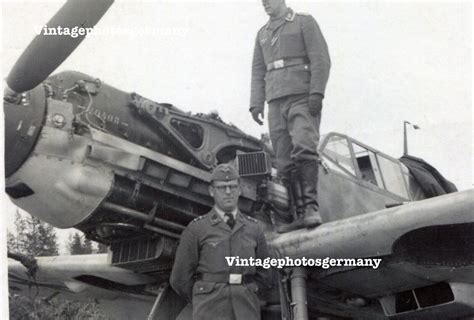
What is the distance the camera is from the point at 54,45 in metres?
3.40

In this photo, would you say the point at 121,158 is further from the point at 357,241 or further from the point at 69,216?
the point at 357,241

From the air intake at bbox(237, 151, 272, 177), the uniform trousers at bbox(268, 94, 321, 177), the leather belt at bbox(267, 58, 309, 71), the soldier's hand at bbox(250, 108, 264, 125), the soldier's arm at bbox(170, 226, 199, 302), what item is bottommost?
the soldier's arm at bbox(170, 226, 199, 302)

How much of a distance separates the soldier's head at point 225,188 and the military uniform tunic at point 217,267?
11 cm

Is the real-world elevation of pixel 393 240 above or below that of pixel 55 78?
below

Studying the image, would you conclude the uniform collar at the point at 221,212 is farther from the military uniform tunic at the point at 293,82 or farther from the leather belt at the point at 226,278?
the military uniform tunic at the point at 293,82

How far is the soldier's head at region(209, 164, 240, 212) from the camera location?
3857mm

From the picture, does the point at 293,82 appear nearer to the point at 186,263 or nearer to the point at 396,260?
the point at 396,260

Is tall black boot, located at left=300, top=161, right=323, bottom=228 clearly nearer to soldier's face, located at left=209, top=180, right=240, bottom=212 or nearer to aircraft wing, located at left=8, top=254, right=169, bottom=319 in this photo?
soldier's face, located at left=209, top=180, right=240, bottom=212

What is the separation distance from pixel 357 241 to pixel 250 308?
121cm

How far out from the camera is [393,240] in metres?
4.34

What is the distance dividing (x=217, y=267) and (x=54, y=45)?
1.79 m

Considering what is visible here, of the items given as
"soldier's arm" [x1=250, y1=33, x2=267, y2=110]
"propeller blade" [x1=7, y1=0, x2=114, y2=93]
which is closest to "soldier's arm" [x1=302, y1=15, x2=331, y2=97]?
"soldier's arm" [x1=250, y1=33, x2=267, y2=110]

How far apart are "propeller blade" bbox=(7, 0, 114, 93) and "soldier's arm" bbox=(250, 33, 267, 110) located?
2.28m

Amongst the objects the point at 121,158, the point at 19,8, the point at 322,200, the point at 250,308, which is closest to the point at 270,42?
the point at 322,200
